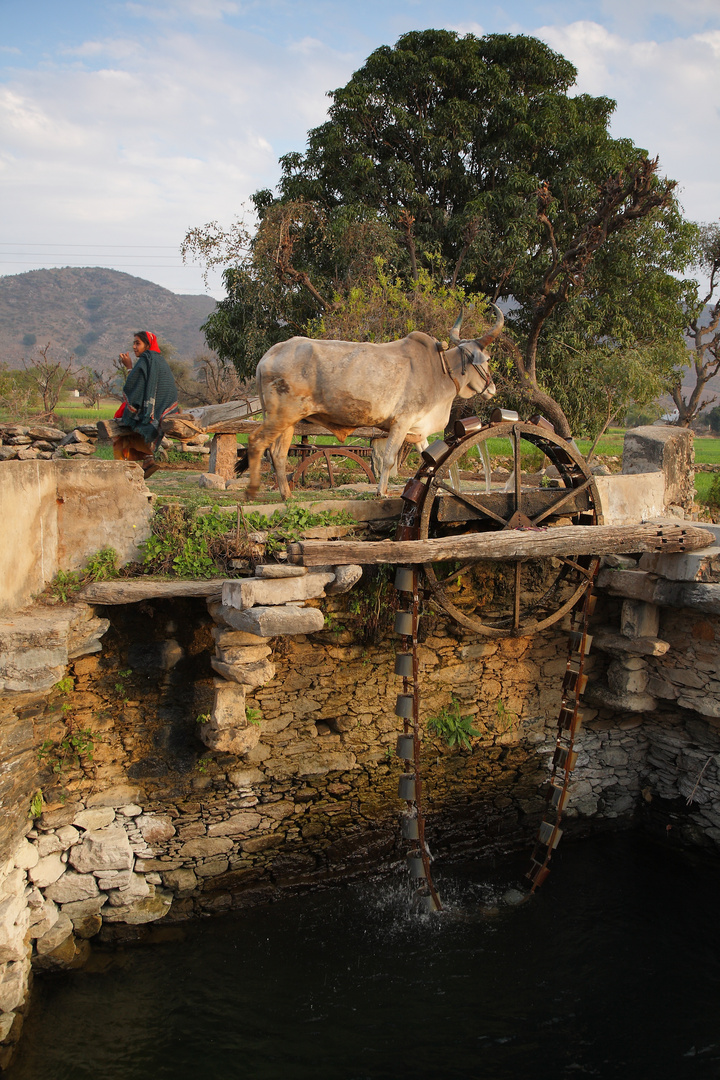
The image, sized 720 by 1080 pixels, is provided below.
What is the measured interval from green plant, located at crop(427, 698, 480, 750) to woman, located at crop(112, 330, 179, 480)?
13.1 feet

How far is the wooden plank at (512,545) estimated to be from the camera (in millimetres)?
5734

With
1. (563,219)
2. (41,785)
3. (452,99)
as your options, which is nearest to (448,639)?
(41,785)

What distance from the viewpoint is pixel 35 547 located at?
18.9 feet

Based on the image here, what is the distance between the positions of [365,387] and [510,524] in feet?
5.97

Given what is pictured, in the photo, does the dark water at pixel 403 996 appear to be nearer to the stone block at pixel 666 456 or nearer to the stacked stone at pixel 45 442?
the stone block at pixel 666 456

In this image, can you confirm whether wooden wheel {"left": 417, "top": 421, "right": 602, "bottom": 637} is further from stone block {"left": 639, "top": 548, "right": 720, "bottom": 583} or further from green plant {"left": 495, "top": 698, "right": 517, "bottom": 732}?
green plant {"left": 495, "top": 698, "right": 517, "bottom": 732}

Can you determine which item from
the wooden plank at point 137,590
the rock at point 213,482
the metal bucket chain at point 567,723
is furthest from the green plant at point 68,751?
the metal bucket chain at point 567,723

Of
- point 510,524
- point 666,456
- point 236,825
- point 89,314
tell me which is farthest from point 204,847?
point 89,314

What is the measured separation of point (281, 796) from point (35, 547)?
3.23m

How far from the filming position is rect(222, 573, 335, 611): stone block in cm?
557

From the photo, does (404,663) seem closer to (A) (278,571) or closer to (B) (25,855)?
(A) (278,571)

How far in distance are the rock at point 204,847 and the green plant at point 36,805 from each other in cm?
134

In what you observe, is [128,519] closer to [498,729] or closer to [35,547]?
[35,547]

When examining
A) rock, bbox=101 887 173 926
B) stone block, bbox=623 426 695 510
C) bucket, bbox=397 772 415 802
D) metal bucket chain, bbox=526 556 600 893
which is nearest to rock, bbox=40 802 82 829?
rock, bbox=101 887 173 926
